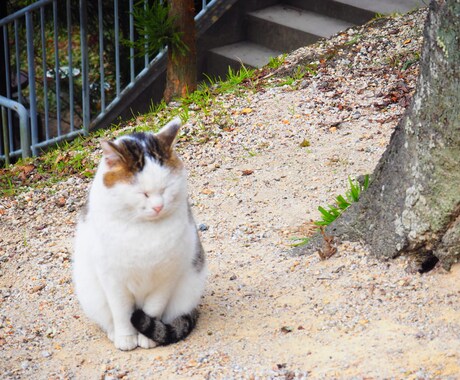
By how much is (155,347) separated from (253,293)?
0.66m

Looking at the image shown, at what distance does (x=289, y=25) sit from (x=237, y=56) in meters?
0.66

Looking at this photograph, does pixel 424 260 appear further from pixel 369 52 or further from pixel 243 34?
pixel 243 34

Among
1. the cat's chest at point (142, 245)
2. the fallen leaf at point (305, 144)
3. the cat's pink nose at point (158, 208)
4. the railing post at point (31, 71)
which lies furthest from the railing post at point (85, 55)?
the cat's pink nose at point (158, 208)

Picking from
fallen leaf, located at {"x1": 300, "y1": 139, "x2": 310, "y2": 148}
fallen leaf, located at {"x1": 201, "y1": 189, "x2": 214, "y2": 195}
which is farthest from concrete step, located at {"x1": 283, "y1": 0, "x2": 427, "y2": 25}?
fallen leaf, located at {"x1": 201, "y1": 189, "x2": 214, "y2": 195}

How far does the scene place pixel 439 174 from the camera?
12.3 feet

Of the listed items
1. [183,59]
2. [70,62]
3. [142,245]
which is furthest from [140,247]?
[70,62]

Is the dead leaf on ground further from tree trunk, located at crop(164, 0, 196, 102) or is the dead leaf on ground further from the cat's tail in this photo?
tree trunk, located at crop(164, 0, 196, 102)

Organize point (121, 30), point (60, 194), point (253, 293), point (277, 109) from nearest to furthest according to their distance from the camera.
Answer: point (253, 293)
point (60, 194)
point (277, 109)
point (121, 30)

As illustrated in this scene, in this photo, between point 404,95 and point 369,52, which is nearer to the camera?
point 404,95

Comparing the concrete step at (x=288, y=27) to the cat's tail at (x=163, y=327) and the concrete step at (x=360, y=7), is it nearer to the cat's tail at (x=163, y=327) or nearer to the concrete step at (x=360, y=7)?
the concrete step at (x=360, y=7)

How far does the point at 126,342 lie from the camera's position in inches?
156

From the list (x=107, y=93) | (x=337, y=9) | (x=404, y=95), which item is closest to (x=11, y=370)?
(x=404, y=95)

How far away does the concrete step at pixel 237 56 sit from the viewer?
8464 millimetres

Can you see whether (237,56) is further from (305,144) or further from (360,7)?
(305,144)
